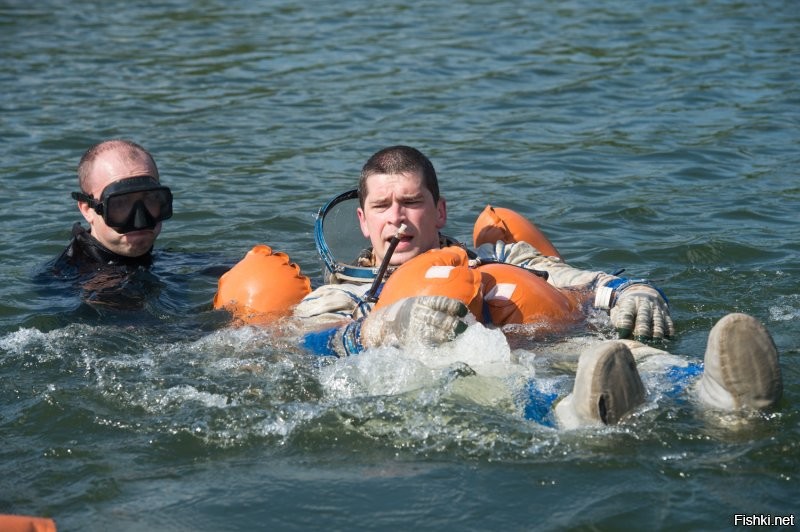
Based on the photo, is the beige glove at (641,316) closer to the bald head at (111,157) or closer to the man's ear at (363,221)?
the man's ear at (363,221)

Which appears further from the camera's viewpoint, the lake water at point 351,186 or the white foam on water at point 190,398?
the white foam on water at point 190,398

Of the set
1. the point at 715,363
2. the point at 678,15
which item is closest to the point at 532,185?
the point at 715,363

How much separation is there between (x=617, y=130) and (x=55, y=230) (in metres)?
5.23

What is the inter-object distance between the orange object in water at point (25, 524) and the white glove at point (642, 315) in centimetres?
297

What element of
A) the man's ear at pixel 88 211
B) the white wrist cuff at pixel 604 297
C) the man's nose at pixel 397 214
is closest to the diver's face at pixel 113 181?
the man's ear at pixel 88 211

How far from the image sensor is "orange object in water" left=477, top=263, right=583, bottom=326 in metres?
5.85

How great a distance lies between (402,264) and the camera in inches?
238

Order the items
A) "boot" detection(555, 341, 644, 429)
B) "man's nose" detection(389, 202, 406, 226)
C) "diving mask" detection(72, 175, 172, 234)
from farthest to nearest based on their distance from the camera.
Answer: "diving mask" detection(72, 175, 172, 234), "man's nose" detection(389, 202, 406, 226), "boot" detection(555, 341, 644, 429)

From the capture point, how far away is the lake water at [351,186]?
4.43 m

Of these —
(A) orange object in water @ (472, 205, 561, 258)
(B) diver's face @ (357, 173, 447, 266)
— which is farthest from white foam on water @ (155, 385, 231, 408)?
(A) orange object in water @ (472, 205, 561, 258)

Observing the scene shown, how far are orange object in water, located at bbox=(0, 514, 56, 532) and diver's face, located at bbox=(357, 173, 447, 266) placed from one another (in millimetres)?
2542

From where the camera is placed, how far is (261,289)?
6.49 metres

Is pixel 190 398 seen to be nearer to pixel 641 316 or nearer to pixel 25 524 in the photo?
pixel 25 524

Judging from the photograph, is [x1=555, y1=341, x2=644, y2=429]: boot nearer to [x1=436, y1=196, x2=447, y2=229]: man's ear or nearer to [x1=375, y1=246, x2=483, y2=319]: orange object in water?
[x1=375, y1=246, x2=483, y2=319]: orange object in water
